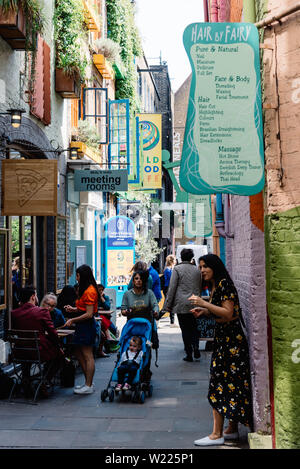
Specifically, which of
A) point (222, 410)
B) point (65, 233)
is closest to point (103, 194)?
point (65, 233)

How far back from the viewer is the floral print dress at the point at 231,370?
5816 mm

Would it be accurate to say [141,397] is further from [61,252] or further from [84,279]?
[61,252]

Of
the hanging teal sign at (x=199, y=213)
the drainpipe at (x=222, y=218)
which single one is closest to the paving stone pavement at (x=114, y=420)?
the drainpipe at (x=222, y=218)

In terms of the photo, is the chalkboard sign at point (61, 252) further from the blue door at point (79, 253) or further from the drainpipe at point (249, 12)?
the drainpipe at point (249, 12)

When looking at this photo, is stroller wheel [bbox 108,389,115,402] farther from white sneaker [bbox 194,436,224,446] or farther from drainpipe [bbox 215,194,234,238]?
drainpipe [bbox 215,194,234,238]

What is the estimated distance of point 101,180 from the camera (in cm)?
1430

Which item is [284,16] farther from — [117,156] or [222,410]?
[117,156]

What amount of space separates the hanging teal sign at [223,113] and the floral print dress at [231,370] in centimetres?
135

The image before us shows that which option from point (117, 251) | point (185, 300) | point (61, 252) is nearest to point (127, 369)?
point (185, 300)

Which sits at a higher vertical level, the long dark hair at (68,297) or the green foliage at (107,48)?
the green foliage at (107,48)

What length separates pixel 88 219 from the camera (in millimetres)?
17859

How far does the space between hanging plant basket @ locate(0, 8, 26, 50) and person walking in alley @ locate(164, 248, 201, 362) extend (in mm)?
4454

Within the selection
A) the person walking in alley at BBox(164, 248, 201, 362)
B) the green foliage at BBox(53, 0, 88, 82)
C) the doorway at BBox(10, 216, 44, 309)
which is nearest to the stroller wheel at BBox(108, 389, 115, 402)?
the doorway at BBox(10, 216, 44, 309)

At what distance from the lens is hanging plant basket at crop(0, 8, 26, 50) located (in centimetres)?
880
